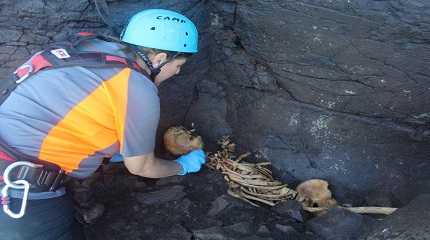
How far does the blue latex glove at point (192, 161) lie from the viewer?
305 cm

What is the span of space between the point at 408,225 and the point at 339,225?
56cm

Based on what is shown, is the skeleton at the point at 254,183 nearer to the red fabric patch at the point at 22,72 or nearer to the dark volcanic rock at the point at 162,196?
the dark volcanic rock at the point at 162,196

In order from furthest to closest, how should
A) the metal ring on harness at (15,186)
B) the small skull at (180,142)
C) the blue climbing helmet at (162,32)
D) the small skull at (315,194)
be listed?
1. the small skull at (180,142)
2. the small skull at (315,194)
3. the blue climbing helmet at (162,32)
4. the metal ring on harness at (15,186)

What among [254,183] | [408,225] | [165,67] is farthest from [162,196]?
[408,225]

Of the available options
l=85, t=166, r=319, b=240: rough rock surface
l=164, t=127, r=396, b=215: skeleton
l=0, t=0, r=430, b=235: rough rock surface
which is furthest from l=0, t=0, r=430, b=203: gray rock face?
l=85, t=166, r=319, b=240: rough rock surface

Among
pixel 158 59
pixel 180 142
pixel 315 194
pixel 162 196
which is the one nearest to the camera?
pixel 158 59

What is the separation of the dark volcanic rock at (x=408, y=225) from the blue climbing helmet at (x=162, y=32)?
1.27 m

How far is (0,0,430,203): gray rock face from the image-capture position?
2787mm

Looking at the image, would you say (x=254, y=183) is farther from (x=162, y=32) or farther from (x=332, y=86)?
(x=162, y=32)

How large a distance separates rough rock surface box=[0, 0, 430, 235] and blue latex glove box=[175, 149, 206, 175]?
43 cm

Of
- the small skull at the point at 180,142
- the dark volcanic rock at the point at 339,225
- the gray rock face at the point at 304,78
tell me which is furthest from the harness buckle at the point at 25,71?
the dark volcanic rock at the point at 339,225

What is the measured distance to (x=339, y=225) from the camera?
2.81m

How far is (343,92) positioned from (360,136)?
0.31 meters

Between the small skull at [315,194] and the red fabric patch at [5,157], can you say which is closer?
the red fabric patch at [5,157]
